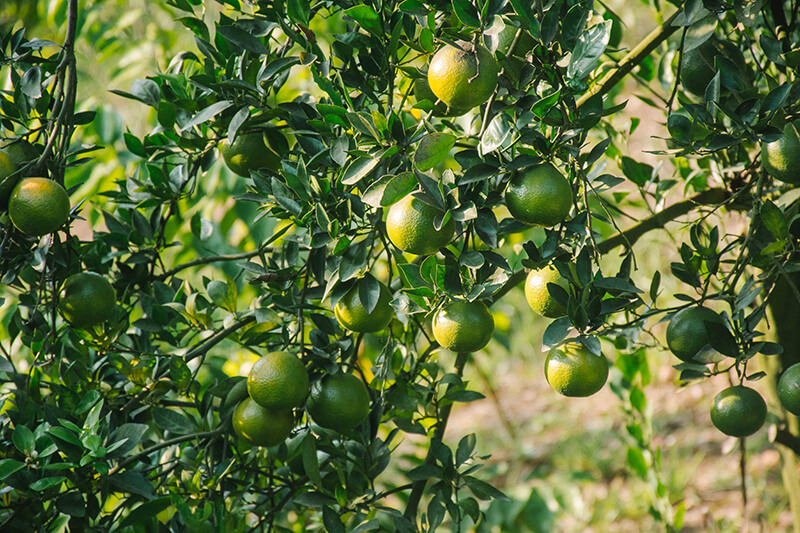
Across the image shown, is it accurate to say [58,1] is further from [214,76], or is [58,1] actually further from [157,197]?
[214,76]

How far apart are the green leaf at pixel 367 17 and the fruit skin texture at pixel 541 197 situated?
0.21 m

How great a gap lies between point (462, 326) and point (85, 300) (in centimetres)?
48

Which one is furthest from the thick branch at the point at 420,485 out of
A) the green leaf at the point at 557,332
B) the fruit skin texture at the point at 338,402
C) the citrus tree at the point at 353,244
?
the green leaf at the point at 557,332

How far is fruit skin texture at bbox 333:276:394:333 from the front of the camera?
0.76 metres

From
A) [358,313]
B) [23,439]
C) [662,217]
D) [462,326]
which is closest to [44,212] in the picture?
[23,439]

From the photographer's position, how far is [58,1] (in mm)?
1734

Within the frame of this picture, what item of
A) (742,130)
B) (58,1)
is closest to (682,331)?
(742,130)

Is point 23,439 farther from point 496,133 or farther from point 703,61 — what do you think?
point 703,61

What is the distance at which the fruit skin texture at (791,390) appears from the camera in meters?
0.74

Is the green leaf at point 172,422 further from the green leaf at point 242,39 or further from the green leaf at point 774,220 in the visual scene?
the green leaf at point 774,220

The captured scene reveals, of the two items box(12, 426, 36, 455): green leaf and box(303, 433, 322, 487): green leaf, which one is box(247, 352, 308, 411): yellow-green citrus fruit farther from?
box(12, 426, 36, 455): green leaf

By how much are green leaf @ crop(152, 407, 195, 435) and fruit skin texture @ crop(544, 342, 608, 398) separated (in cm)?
46

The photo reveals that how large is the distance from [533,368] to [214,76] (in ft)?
10.5

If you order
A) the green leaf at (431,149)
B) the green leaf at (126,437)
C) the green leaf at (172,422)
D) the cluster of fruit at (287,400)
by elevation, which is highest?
the green leaf at (431,149)
